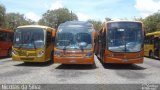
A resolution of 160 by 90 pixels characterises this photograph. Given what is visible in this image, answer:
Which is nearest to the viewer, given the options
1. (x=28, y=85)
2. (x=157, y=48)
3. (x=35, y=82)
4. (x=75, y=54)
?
(x=28, y=85)

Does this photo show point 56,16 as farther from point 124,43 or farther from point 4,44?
point 124,43

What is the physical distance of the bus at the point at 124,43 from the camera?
20438 mm

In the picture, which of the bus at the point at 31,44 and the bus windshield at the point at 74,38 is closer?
the bus windshield at the point at 74,38

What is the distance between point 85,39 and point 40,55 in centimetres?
313

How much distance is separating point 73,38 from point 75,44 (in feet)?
1.30

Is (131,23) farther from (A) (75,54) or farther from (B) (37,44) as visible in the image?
(B) (37,44)

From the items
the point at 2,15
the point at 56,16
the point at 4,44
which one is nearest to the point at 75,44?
the point at 4,44

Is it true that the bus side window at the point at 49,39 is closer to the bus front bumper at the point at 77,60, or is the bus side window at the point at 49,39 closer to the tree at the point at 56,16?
the bus front bumper at the point at 77,60

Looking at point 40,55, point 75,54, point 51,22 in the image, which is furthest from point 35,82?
point 51,22

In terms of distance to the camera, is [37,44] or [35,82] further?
[37,44]

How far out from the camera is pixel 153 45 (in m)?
33.1

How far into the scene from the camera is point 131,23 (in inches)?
826

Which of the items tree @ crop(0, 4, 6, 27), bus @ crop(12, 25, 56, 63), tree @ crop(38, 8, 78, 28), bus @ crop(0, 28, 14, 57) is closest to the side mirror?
bus @ crop(12, 25, 56, 63)

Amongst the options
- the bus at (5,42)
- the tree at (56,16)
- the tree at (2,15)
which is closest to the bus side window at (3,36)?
the bus at (5,42)
